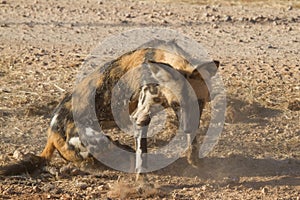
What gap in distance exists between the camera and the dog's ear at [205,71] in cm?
627

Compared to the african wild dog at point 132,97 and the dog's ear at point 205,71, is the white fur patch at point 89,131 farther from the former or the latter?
the dog's ear at point 205,71

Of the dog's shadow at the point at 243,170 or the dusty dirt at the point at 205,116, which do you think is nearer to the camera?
the dusty dirt at the point at 205,116

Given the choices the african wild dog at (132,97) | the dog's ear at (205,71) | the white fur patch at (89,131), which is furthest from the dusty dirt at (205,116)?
the dog's ear at (205,71)

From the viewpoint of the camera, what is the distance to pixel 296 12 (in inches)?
530

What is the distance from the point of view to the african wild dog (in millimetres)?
6355

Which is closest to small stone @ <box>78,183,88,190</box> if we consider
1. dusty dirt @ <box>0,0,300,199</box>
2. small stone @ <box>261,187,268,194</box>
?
dusty dirt @ <box>0,0,300,199</box>

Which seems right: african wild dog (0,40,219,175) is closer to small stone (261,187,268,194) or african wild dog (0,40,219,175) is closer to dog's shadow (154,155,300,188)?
dog's shadow (154,155,300,188)

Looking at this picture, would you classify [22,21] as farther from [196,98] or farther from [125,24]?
[196,98]

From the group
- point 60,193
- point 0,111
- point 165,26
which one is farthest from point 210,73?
point 165,26

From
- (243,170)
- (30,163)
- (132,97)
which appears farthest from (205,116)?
(30,163)

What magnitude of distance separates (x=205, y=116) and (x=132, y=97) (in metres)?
1.45

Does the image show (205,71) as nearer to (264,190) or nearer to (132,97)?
(132,97)

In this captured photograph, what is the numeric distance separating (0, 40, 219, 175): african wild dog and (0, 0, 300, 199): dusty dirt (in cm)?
15

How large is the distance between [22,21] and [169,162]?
6894mm
